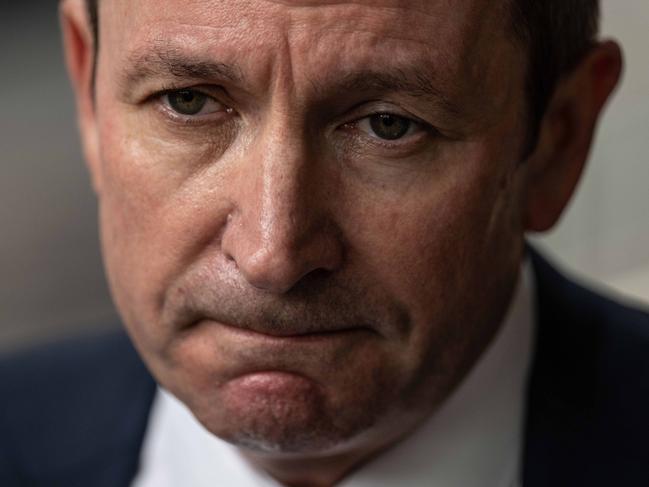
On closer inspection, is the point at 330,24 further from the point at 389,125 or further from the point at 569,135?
the point at 569,135

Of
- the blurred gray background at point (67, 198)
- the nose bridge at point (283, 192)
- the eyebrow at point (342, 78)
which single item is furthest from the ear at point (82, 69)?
the blurred gray background at point (67, 198)

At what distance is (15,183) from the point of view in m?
4.32

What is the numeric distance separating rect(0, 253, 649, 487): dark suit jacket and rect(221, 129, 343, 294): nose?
48cm

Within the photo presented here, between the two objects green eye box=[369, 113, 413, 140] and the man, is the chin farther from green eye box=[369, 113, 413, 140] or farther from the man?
green eye box=[369, 113, 413, 140]

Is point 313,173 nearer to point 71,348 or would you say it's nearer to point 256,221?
point 256,221

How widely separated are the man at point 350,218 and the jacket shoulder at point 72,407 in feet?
0.75

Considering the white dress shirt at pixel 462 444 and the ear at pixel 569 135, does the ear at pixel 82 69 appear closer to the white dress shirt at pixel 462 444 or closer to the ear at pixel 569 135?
the white dress shirt at pixel 462 444

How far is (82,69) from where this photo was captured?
5.74 ft

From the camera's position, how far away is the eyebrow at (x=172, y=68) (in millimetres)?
1362

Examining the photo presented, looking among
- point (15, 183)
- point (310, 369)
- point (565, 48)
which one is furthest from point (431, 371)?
point (15, 183)

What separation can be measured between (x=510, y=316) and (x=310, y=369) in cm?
38

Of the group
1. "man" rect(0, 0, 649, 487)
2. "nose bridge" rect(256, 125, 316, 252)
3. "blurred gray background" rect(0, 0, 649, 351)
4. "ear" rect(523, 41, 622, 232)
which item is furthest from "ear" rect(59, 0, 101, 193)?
"blurred gray background" rect(0, 0, 649, 351)

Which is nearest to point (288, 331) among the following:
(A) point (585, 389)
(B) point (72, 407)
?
(A) point (585, 389)

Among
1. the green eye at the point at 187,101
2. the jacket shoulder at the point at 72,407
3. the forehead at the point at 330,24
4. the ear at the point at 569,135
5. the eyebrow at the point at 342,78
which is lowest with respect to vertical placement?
the jacket shoulder at the point at 72,407
